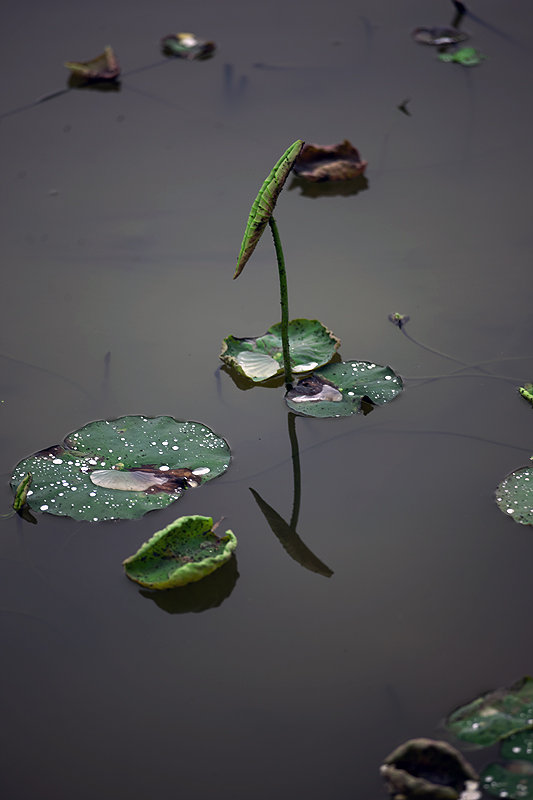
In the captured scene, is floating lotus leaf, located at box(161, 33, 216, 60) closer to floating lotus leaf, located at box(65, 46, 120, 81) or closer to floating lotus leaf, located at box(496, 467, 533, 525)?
floating lotus leaf, located at box(65, 46, 120, 81)

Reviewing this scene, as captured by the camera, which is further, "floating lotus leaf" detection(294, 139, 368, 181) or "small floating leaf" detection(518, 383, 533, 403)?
"floating lotus leaf" detection(294, 139, 368, 181)

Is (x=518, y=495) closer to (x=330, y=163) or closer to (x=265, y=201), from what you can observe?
(x=265, y=201)

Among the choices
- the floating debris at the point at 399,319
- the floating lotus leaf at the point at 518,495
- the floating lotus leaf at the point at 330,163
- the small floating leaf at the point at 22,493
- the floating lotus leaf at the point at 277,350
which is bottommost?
the small floating leaf at the point at 22,493

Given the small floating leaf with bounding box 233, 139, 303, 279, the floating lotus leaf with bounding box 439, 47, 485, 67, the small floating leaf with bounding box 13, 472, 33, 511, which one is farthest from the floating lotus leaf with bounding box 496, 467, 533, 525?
the floating lotus leaf with bounding box 439, 47, 485, 67

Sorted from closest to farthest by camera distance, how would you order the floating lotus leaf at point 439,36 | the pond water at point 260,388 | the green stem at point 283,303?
the pond water at point 260,388
the green stem at point 283,303
the floating lotus leaf at point 439,36

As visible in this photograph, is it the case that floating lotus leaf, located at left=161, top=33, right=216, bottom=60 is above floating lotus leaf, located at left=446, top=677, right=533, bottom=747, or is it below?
above

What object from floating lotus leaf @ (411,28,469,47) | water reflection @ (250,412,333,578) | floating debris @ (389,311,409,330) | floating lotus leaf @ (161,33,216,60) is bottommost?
water reflection @ (250,412,333,578)

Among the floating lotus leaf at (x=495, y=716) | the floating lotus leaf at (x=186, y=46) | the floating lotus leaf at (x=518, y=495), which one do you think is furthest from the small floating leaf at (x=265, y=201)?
the floating lotus leaf at (x=186, y=46)

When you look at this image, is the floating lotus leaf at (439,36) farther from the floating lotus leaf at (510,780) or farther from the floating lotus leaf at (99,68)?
the floating lotus leaf at (510,780)
